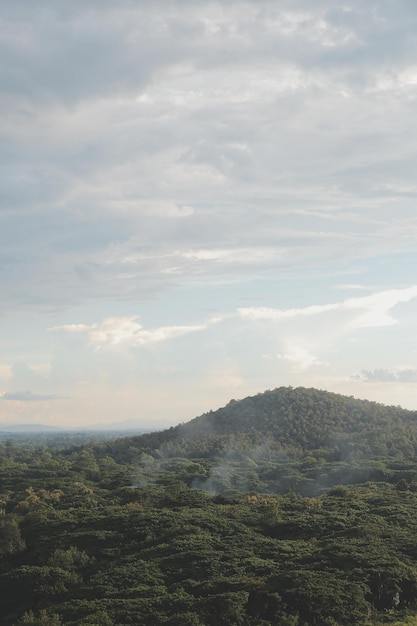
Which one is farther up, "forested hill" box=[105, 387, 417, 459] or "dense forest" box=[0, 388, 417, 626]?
"forested hill" box=[105, 387, 417, 459]

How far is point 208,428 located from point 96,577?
138 metres

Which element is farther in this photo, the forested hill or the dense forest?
the forested hill

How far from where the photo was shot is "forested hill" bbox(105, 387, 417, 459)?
460 ft

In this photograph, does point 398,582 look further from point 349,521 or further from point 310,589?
point 349,521

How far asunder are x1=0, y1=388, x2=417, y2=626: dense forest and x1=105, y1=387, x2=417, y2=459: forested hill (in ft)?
54.5

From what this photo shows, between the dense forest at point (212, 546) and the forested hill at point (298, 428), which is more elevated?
the forested hill at point (298, 428)

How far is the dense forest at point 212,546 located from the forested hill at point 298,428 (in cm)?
1661

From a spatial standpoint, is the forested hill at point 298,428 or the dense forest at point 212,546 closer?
the dense forest at point 212,546

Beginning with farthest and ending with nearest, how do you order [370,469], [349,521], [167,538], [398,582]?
1. [370,469]
2. [349,521]
3. [167,538]
4. [398,582]

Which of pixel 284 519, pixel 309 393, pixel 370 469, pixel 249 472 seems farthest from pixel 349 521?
pixel 309 393

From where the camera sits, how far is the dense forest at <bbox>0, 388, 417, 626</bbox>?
40.1m

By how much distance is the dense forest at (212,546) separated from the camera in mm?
40125

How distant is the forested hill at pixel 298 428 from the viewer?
460ft

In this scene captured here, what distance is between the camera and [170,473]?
385ft
